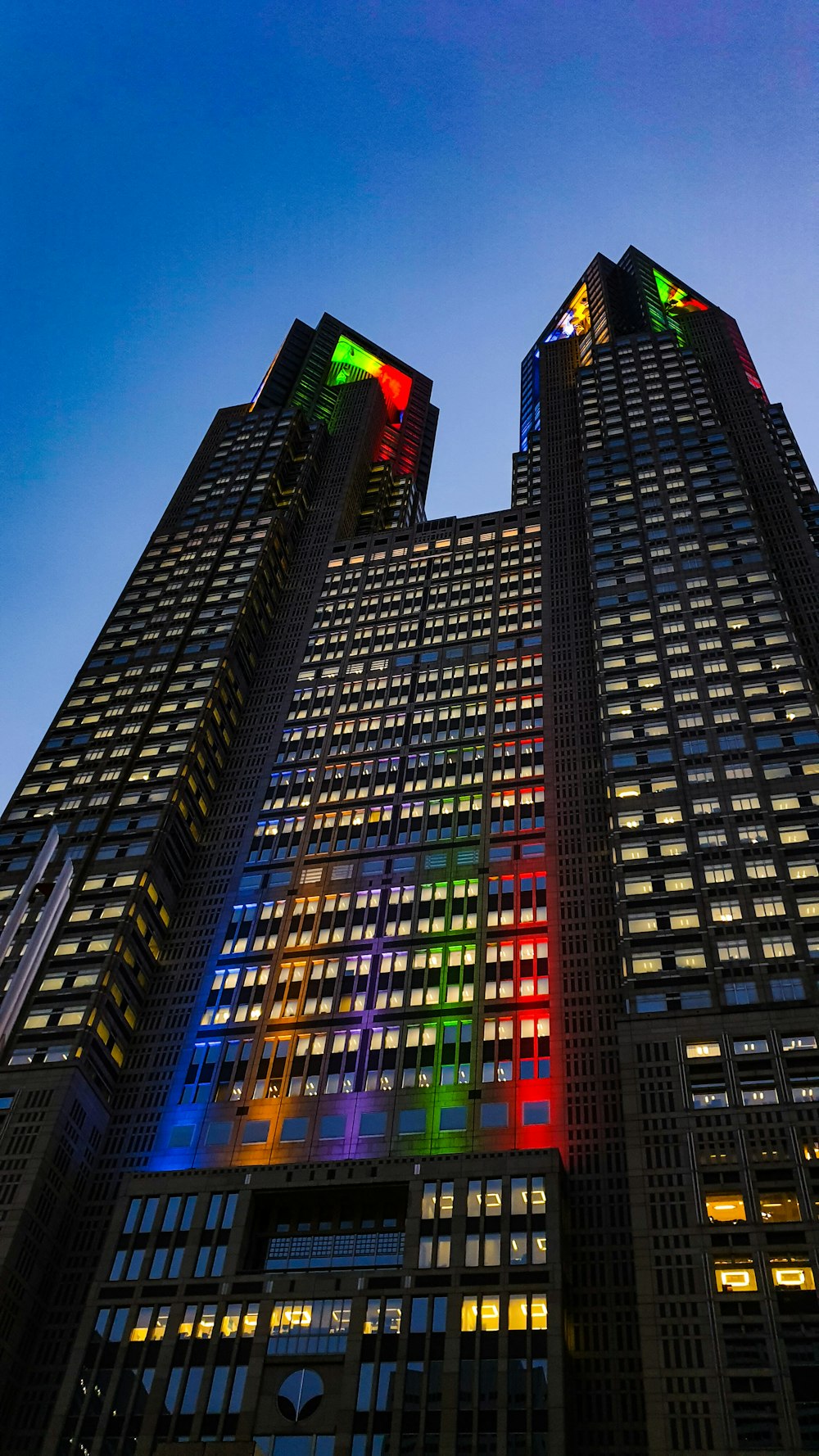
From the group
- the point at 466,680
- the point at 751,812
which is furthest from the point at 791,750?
the point at 466,680

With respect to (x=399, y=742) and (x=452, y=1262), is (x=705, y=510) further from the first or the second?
(x=452, y=1262)

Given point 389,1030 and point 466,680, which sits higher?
point 466,680

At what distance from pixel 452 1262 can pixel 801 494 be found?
354 ft

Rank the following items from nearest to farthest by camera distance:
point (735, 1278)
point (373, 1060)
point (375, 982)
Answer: point (735, 1278)
point (373, 1060)
point (375, 982)

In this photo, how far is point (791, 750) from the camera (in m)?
97.3

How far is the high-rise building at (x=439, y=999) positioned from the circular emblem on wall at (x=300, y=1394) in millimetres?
187

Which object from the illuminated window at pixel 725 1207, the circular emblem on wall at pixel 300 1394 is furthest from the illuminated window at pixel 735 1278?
the circular emblem on wall at pixel 300 1394

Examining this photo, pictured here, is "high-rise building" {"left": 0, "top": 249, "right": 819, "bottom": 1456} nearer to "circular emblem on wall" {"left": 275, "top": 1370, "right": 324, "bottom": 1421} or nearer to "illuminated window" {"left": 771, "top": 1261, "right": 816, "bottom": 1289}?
"circular emblem on wall" {"left": 275, "top": 1370, "right": 324, "bottom": 1421}

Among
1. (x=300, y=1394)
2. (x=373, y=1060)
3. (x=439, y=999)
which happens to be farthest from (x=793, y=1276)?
(x=439, y=999)

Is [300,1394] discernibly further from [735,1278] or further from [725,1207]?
[725,1207]

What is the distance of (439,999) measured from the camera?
89875mm

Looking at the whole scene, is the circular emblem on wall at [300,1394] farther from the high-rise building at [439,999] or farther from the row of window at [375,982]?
the row of window at [375,982]

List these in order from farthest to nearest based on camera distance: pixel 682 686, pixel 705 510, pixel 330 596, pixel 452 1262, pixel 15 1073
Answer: pixel 330 596, pixel 705 510, pixel 682 686, pixel 15 1073, pixel 452 1262

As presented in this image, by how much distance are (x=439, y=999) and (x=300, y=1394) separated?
28.9m
